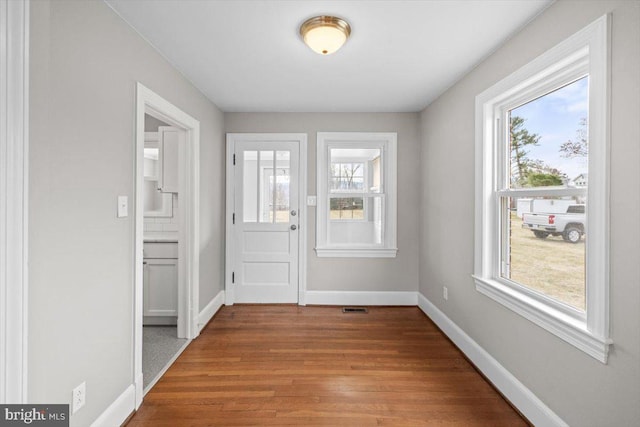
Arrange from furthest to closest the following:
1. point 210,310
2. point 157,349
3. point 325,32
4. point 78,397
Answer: point 210,310 < point 157,349 < point 325,32 < point 78,397

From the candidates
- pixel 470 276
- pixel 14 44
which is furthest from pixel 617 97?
pixel 14 44

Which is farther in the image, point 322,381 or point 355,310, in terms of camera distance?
point 355,310

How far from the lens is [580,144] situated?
5.19 ft

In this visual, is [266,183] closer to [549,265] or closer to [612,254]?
[549,265]

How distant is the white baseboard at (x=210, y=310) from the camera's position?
3.03m

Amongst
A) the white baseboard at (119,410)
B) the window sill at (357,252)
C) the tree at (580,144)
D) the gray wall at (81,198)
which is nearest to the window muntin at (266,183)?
the window sill at (357,252)

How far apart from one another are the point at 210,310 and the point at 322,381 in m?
1.64

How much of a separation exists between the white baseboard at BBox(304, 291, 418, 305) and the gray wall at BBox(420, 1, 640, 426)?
83cm

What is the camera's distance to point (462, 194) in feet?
8.70

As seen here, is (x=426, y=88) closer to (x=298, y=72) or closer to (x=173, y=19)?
(x=298, y=72)

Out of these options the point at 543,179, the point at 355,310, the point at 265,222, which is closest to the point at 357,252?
the point at 355,310

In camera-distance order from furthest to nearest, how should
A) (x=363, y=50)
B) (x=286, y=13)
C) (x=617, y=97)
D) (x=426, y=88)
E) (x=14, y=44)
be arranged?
(x=426, y=88)
(x=363, y=50)
(x=286, y=13)
(x=617, y=97)
(x=14, y=44)

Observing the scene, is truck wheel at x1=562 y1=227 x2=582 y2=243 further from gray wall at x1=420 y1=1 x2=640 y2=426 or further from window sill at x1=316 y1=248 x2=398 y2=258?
window sill at x1=316 y1=248 x2=398 y2=258

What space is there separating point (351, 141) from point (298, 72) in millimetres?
1338
